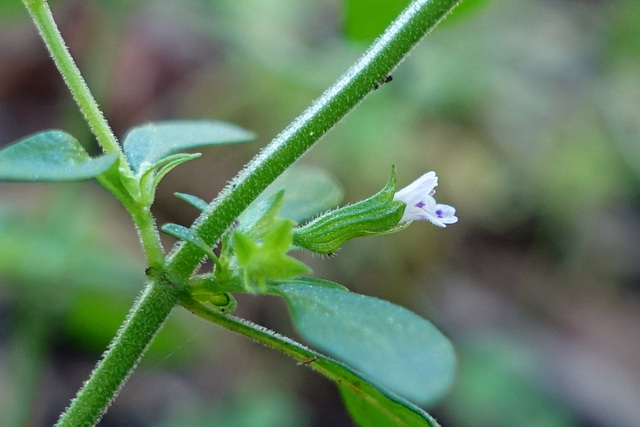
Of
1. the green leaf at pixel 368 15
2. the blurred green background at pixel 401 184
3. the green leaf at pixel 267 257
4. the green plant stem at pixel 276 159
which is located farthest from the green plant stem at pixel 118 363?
the blurred green background at pixel 401 184

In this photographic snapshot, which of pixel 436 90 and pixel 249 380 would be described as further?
pixel 436 90

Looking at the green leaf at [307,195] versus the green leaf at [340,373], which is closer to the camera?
the green leaf at [340,373]

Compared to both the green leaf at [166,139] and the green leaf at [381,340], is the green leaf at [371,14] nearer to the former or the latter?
the green leaf at [166,139]

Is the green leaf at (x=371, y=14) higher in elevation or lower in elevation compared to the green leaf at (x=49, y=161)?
higher

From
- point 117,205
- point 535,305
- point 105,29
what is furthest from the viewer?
point 535,305

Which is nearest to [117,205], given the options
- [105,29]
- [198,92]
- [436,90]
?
[198,92]

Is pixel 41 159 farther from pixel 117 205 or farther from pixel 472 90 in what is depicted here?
pixel 472 90

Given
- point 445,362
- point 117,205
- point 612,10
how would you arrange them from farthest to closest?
point 612,10 → point 117,205 → point 445,362
